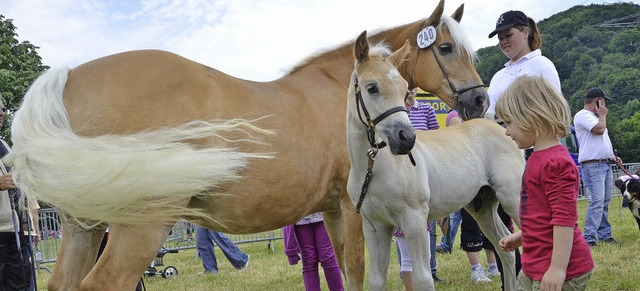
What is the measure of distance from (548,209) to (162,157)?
6.41 ft

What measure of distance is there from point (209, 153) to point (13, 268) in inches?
124

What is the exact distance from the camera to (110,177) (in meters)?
2.89

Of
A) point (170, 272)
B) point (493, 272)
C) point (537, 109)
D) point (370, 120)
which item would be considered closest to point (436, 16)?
point (370, 120)

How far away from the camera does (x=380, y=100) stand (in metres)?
3.08

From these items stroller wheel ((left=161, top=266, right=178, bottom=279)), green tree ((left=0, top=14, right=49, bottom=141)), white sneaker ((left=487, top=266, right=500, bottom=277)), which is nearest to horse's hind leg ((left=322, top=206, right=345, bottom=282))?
white sneaker ((left=487, top=266, right=500, bottom=277))

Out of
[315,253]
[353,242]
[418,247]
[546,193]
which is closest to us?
[546,193]

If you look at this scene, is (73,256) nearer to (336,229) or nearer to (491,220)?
(336,229)

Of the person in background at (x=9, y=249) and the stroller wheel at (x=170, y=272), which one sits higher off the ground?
the person in background at (x=9, y=249)

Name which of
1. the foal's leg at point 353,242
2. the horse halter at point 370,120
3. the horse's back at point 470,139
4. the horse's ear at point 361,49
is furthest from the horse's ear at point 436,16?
the foal's leg at point 353,242

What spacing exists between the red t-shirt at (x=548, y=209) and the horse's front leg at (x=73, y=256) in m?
2.51

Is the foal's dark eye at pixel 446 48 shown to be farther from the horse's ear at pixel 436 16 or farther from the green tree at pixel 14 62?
the green tree at pixel 14 62

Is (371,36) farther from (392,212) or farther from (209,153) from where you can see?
(209,153)

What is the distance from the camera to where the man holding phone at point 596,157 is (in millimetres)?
8188

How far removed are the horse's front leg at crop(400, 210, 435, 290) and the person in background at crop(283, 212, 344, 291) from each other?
5.07 ft
